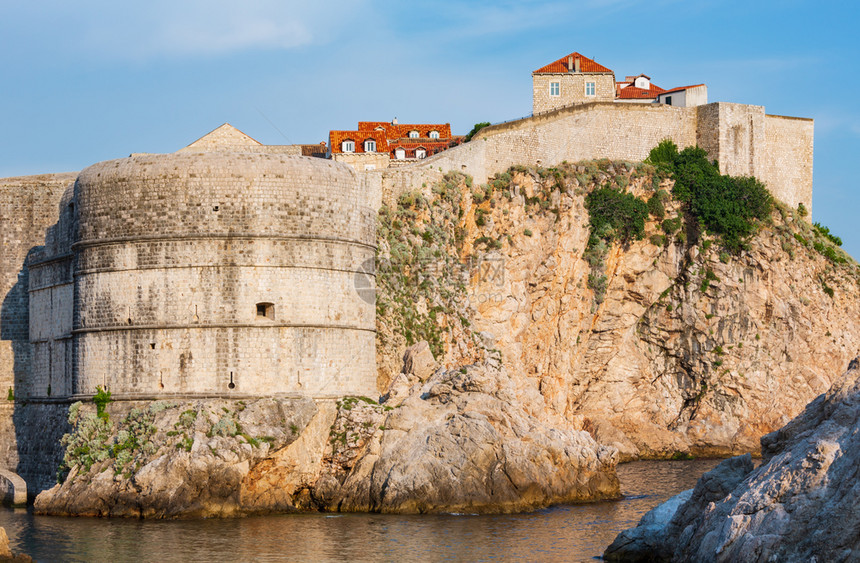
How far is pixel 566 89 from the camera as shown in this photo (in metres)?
48.9

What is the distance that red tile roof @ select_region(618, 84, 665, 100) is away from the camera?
5153 cm

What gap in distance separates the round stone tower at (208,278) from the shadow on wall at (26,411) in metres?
2.53

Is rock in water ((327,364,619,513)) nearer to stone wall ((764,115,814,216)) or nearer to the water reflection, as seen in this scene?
the water reflection

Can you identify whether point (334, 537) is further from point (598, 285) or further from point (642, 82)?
point (642, 82)

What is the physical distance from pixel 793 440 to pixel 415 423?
39.3ft

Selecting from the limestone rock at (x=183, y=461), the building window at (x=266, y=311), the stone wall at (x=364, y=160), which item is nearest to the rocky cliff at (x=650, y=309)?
the stone wall at (x=364, y=160)

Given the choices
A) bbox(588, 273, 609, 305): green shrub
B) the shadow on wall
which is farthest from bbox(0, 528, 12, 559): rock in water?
bbox(588, 273, 609, 305): green shrub

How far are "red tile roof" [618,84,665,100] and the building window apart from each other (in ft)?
90.4

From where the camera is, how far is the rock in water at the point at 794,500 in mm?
15742

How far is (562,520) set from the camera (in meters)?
26.5

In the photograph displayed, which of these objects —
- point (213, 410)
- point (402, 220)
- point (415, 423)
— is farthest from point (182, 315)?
point (402, 220)

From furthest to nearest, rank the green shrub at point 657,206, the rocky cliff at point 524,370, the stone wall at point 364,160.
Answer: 1. the green shrub at point 657,206
2. the stone wall at point 364,160
3. the rocky cliff at point 524,370

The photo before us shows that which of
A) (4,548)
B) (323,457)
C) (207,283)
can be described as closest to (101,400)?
(207,283)

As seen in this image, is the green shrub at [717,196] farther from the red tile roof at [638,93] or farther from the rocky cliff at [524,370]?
the red tile roof at [638,93]
